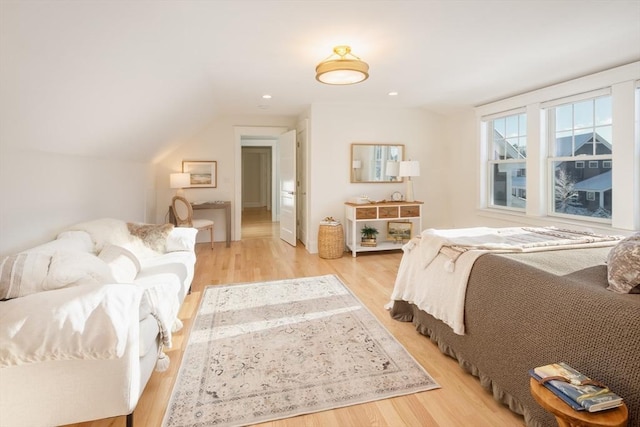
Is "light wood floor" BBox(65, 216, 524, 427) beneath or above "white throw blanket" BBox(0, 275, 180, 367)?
beneath

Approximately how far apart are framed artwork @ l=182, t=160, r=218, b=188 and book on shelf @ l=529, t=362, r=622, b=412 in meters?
5.57

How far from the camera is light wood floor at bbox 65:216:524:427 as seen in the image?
5.40 ft

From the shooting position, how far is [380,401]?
5.83ft

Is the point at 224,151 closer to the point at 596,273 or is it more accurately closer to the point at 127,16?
the point at 127,16

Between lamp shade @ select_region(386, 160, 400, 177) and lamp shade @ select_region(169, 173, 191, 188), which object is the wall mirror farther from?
lamp shade @ select_region(169, 173, 191, 188)

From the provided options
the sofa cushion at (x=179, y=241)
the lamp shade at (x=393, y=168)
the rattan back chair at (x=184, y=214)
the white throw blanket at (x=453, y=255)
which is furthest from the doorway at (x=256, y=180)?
the white throw blanket at (x=453, y=255)

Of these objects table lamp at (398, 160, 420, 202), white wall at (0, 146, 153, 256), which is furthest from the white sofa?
table lamp at (398, 160, 420, 202)

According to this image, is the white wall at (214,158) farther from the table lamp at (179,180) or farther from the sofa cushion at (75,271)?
the sofa cushion at (75,271)

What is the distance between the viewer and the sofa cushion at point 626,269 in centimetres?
135

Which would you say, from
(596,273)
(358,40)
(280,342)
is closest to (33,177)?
(280,342)

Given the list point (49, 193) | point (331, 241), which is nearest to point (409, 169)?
point (331, 241)

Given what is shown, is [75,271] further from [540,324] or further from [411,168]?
[411,168]

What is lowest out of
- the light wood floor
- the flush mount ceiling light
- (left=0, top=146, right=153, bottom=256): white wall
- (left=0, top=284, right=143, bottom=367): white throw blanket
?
the light wood floor

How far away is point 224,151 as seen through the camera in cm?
596
